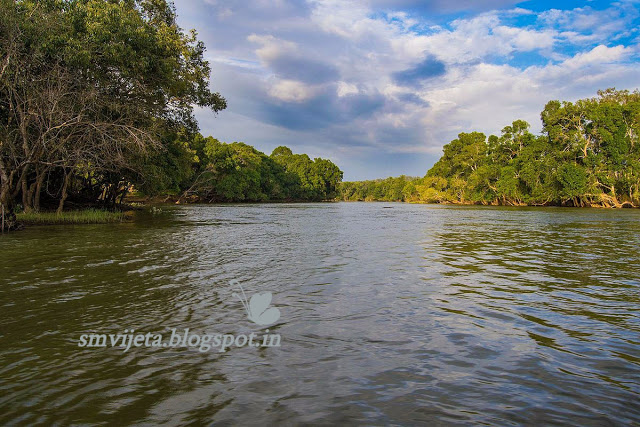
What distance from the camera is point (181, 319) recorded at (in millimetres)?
5930

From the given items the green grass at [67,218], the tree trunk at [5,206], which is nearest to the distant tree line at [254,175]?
the green grass at [67,218]

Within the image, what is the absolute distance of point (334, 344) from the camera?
5023 mm

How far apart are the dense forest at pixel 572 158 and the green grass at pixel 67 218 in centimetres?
5925

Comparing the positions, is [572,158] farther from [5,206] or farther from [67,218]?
[5,206]

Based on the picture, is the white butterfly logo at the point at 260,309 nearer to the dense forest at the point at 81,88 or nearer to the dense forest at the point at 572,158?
the dense forest at the point at 81,88

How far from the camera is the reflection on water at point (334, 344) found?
3.51 m

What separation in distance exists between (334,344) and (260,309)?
6.77 ft

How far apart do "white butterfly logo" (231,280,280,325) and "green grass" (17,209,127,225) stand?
64.4ft

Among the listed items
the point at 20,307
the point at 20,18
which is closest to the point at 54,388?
the point at 20,307

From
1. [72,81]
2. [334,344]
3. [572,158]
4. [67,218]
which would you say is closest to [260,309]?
[334,344]

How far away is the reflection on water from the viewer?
351 cm

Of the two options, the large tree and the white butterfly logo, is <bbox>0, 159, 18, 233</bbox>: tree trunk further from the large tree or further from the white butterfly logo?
the white butterfly logo

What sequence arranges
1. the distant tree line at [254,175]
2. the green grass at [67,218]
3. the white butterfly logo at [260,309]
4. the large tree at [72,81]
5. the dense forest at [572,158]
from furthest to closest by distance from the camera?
1. the distant tree line at [254,175]
2. the dense forest at [572,158]
3. the green grass at [67,218]
4. the large tree at [72,81]
5. the white butterfly logo at [260,309]

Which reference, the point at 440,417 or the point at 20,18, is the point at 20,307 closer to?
the point at 440,417
